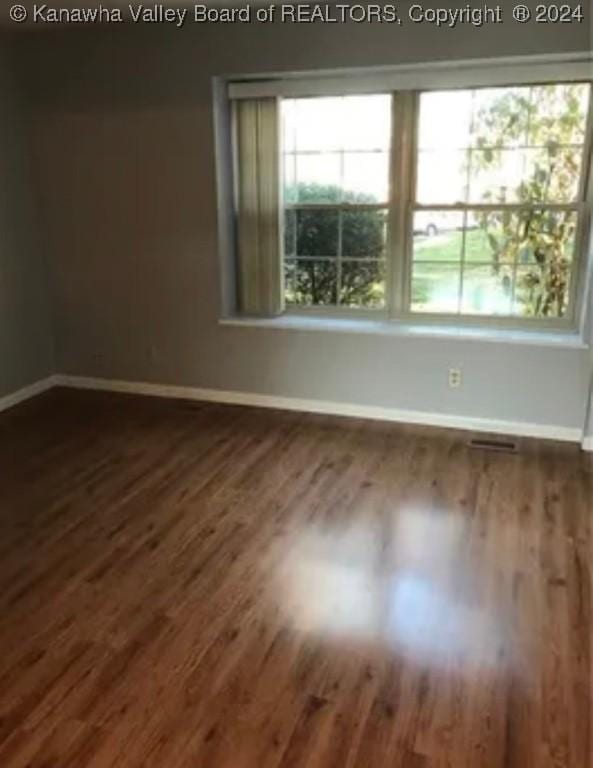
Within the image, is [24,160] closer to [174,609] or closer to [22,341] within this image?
[22,341]

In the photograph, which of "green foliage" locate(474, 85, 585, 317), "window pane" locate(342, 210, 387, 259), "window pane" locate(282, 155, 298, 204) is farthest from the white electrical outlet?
"window pane" locate(282, 155, 298, 204)

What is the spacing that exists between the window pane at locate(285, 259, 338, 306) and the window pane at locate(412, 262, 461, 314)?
1.85 feet

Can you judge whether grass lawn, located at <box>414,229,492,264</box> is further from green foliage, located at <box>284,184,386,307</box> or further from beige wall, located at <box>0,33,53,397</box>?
beige wall, located at <box>0,33,53,397</box>

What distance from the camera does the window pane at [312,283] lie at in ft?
13.9

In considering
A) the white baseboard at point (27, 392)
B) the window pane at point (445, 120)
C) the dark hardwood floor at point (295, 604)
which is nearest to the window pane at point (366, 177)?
the window pane at point (445, 120)

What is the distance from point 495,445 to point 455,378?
0.49m

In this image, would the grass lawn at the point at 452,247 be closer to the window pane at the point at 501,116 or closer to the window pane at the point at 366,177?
the window pane at the point at 366,177

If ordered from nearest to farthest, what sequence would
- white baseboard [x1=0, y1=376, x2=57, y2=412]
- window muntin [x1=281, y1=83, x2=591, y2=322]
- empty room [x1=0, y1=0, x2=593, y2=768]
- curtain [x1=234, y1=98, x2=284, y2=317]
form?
empty room [x1=0, y1=0, x2=593, y2=768] → window muntin [x1=281, y1=83, x2=591, y2=322] → curtain [x1=234, y1=98, x2=284, y2=317] → white baseboard [x1=0, y1=376, x2=57, y2=412]

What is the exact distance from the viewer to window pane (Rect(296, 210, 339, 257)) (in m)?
4.14

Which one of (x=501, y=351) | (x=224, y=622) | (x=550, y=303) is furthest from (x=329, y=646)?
(x=550, y=303)

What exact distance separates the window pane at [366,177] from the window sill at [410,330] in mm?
798

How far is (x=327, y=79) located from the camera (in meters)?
3.77

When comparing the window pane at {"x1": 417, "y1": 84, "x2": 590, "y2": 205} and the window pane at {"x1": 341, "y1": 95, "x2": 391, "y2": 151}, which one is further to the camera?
the window pane at {"x1": 341, "y1": 95, "x2": 391, "y2": 151}

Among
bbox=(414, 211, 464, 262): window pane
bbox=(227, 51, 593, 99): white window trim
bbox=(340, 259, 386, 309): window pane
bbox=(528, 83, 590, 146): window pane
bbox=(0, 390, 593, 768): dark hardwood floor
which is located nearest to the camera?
bbox=(0, 390, 593, 768): dark hardwood floor
